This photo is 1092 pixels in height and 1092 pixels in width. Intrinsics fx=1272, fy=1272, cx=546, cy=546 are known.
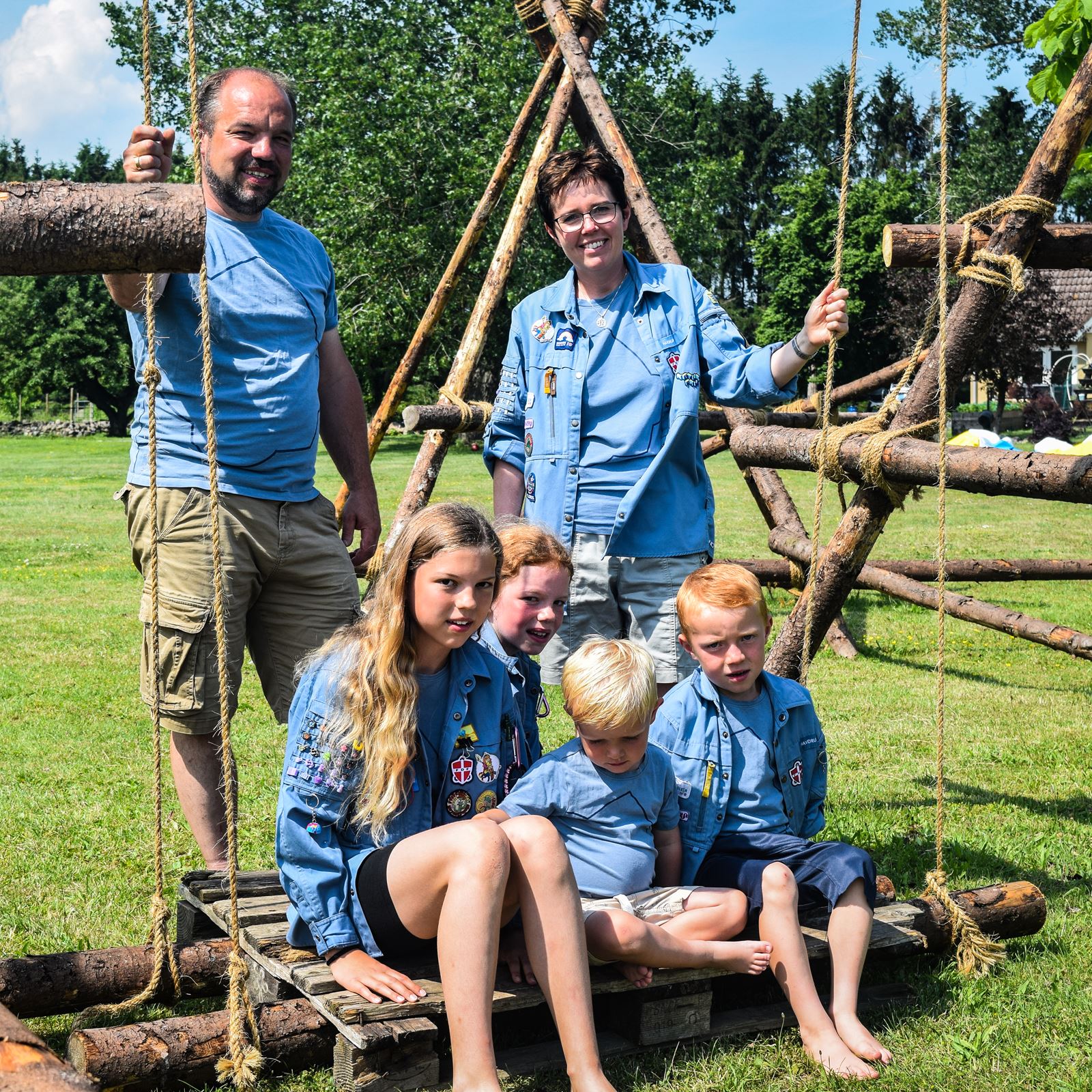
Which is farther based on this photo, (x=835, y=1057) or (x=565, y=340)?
(x=565, y=340)

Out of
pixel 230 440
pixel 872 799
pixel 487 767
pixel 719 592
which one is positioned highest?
pixel 230 440

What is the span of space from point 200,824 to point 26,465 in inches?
1018

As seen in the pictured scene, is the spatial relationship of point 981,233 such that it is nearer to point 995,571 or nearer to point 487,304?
point 487,304

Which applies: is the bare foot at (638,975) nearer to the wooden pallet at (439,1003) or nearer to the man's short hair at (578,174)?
the wooden pallet at (439,1003)

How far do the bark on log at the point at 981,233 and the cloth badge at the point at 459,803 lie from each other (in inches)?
82.4

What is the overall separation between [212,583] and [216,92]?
1.36 meters

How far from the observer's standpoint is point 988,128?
39.1 m

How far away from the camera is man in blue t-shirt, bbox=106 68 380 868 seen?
3.49 m

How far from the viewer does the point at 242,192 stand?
3.51 m

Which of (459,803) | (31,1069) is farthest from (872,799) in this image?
(31,1069)

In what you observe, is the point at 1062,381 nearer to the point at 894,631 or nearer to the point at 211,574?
the point at 894,631

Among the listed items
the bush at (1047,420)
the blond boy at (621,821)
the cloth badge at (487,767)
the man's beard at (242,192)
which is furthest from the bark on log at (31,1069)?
the bush at (1047,420)

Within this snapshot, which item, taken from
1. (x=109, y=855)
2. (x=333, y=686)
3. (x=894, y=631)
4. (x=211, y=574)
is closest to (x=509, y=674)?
(x=333, y=686)

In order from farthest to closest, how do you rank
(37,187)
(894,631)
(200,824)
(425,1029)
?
(894,631), (200,824), (425,1029), (37,187)
